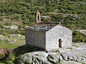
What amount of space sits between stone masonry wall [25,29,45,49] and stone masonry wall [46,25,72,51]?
0.66 metres

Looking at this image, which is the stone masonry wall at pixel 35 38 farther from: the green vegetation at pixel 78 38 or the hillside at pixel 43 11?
the hillside at pixel 43 11

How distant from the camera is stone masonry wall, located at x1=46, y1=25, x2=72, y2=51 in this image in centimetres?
1497

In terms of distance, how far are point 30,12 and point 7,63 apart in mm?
47422

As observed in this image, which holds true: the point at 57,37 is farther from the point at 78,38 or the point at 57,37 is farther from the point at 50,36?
the point at 78,38

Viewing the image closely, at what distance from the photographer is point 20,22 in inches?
2042

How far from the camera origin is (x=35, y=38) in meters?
16.2

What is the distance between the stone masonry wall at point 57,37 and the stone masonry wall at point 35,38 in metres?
0.66

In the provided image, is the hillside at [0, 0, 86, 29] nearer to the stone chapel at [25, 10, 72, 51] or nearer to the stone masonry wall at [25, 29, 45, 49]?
the stone masonry wall at [25, 29, 45, 49]

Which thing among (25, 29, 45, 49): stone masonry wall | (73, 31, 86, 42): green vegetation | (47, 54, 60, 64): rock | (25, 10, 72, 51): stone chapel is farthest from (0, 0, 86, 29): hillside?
(47, 54, 60, 64): rock

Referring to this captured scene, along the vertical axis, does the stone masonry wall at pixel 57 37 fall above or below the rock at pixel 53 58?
above

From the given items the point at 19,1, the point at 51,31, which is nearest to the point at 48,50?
the point at 51,31

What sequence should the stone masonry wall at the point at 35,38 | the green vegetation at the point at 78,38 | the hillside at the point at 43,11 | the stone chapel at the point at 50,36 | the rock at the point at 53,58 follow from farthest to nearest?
the hillside at the point at 43,11
the green vegetation at the point at 78,38
the stone masonry wall at the point at 35,38
the stone chapel at the point at 50,36
the rock at the point at 53,58

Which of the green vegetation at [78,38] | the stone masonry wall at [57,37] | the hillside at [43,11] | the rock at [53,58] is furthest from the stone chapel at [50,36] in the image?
the hillside at [43,11]

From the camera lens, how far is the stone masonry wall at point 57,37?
1497 cm
